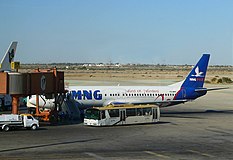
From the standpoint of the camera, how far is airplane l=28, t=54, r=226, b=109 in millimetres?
63438

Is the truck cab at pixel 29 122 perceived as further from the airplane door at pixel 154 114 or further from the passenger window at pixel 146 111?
the airplane door at pixel 154 114

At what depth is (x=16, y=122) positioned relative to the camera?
47.8 meters

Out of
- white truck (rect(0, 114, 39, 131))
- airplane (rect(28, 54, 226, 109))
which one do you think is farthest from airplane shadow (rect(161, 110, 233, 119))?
white truck (rect(0, 114, 39, 131))

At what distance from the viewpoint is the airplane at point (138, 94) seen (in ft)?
208

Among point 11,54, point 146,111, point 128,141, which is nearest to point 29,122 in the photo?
point 128,141

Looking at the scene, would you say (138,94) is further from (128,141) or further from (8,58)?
(128,141)

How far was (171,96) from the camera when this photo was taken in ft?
219

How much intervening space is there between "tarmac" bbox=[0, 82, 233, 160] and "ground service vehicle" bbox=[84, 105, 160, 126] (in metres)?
1.12

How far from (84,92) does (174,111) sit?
1563 centimetres

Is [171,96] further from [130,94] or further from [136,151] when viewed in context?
[136,151]

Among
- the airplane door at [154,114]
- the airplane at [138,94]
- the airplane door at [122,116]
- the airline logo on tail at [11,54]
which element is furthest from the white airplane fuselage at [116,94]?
the airline logo on tail at [11,54]

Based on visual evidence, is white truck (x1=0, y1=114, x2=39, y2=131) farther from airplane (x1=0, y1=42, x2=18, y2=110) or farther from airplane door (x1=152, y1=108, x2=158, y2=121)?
airplane (x1=0, y1=42, x2=18, y2=110)

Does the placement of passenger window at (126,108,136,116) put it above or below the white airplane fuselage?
below

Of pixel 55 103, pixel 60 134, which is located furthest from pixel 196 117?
pixel 60 134
